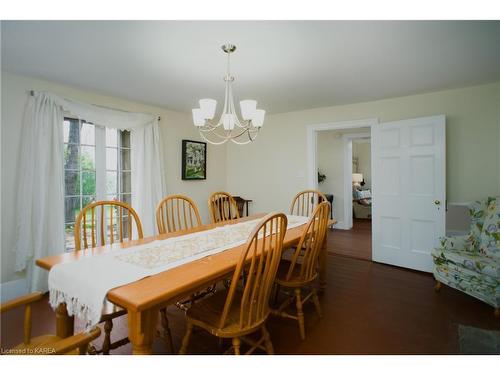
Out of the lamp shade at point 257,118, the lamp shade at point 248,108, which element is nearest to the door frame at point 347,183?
the lamp shade at point 257,118

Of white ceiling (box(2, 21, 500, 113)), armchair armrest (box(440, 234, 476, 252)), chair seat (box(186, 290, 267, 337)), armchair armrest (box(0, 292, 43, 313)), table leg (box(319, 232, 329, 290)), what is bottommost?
table leg (box(319, 232, 329, 290))

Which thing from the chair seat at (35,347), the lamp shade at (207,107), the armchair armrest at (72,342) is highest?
the lamp shade at (207,107)

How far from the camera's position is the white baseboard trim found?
2617 millimetres

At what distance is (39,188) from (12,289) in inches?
39.7

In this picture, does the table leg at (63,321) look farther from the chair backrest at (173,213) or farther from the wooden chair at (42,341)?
the chair backrest at (173,213)

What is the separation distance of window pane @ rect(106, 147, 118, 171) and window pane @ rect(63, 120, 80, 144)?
0.39m

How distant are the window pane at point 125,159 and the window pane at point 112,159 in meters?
0.09

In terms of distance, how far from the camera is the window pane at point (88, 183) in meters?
3.22

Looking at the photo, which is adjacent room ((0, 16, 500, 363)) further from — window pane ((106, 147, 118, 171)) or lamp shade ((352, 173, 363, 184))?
lamp shade ((352, 173, 363, 184))

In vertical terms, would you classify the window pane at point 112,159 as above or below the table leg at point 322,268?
above

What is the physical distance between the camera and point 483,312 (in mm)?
2330

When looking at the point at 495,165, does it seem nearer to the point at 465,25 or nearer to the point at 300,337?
the point at 465,25

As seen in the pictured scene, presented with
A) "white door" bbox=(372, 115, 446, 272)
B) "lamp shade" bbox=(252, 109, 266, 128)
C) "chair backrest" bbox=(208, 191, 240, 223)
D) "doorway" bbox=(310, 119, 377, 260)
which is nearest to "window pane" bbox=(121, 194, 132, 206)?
"chair backrest" bbox=(208, 191, 240, 223)

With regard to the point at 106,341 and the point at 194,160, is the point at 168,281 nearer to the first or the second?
the point at 106,341
